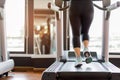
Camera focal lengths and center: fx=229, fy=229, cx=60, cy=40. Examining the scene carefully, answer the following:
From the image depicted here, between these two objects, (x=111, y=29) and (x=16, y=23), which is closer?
(x=111, y=29)

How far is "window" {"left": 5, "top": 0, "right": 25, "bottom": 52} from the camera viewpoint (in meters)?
6.29

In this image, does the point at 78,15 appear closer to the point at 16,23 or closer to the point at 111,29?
the point at 111,29

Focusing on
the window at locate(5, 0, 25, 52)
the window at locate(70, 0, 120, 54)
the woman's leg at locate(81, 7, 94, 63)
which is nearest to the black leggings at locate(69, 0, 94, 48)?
the woman's leg at locate(81, 7, 94, 63)

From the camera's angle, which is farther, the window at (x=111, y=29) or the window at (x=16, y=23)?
the window at (x=16, y=23)

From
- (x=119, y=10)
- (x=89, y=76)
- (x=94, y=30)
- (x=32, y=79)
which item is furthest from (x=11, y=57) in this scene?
(x=89, y=76)

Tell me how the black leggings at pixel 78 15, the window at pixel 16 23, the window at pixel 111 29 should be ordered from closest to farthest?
1. the black leggings at pixel 78 15
2. the window at pixel 111 29
3. the window at pixel 16 23

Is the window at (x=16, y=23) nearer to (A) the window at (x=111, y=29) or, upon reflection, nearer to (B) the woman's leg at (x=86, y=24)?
(A) the window at (x=111, y=29)

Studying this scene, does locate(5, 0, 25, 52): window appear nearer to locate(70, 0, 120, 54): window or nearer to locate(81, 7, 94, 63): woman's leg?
locate(70, 0, 120, 54): window

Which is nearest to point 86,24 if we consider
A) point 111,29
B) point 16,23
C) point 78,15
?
point 78,15

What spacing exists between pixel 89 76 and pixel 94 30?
331 cm

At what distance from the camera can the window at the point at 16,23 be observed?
20.6ft

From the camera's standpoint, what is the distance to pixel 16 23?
6.31 meters

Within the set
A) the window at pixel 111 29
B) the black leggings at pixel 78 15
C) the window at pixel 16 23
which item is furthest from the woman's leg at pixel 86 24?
the window at pixel 16 23

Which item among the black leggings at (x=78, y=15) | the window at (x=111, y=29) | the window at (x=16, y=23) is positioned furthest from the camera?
the window at (x=16, y=23)
